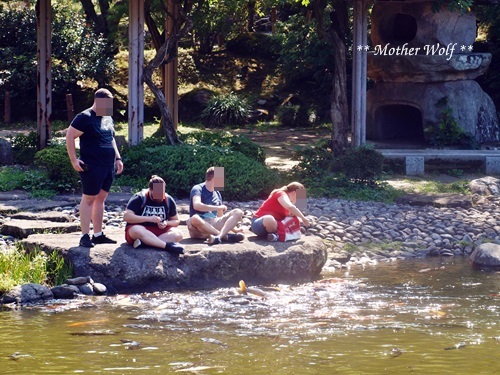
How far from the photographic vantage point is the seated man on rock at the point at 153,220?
384 inches

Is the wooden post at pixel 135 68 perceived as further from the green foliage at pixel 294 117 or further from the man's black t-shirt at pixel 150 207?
the green foliage at pixel 294 117

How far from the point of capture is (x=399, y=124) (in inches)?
829

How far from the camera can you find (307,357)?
24.3 ft

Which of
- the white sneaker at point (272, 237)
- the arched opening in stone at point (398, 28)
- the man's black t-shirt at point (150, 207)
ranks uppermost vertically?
the arched opening in stone at point (398, 28)

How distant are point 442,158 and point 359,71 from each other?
231 cm

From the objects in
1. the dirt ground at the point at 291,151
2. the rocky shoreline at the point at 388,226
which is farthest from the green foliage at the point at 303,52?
the rocky shoreline at the point at 388,226

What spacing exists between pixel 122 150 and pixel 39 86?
231 centimetres

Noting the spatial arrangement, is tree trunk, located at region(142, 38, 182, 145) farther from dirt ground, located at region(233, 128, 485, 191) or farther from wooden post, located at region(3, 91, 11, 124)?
wooden post, located at region(3, 91, 11, 124)

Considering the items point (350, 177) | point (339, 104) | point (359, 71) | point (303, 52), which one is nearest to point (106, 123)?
point (350, 177)

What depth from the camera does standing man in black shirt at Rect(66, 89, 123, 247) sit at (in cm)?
973

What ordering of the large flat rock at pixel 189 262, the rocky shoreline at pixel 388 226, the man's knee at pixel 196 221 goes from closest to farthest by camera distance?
1. the large flat rock at pixel 189 262
2. the man's knee at pixel 196 221
3. the rocky shoreline at pixel 388 226

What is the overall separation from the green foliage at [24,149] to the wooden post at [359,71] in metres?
6.03

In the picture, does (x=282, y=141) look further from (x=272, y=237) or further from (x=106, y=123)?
(x=106, y=123)

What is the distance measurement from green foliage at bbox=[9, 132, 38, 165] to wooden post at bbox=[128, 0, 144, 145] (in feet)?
6.31
